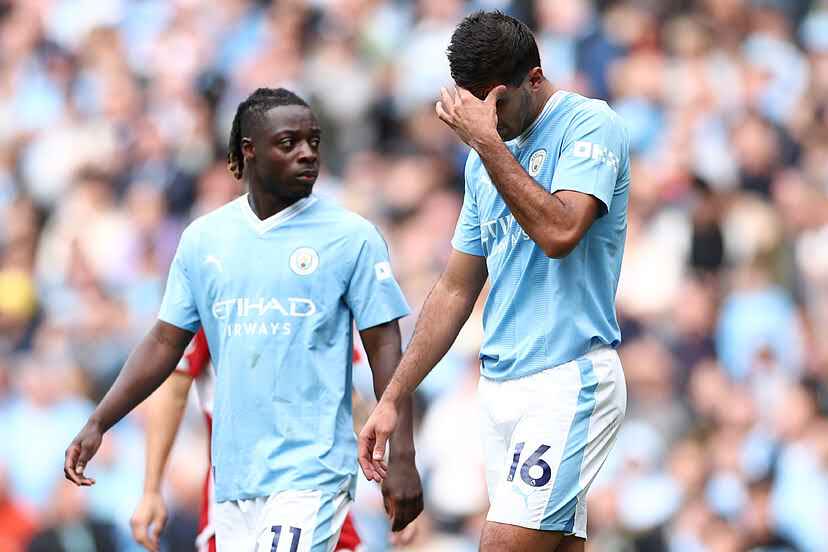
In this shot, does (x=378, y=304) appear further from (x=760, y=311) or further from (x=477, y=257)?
(x=760, y=311)

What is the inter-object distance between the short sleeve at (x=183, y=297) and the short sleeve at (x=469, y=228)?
1171mm

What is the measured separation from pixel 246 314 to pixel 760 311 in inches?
240

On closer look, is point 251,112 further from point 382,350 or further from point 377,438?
point 377,438

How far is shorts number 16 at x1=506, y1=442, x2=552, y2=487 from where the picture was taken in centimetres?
562

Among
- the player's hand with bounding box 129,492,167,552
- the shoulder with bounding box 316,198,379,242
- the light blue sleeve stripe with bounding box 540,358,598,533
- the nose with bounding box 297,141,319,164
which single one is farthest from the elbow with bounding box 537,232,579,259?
the player's hand with bounding box 129,492,167,552

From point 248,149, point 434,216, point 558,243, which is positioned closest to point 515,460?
point 558,243

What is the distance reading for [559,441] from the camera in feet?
18.5

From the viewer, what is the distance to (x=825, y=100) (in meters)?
13.1

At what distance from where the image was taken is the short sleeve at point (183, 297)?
6699 mm

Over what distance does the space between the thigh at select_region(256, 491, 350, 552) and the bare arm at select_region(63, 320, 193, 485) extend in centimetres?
75

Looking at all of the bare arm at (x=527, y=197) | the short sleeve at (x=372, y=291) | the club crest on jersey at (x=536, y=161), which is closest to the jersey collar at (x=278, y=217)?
the short sleeve at (x=372, y=291)

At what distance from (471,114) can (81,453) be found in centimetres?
212

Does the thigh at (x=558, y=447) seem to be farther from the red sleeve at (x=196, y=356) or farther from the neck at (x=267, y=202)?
the red sleeve at (x=196, y=356)

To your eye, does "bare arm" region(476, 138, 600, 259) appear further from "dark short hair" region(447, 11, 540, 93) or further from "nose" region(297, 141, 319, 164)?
"nose" region(297, 141, 319, 164)
